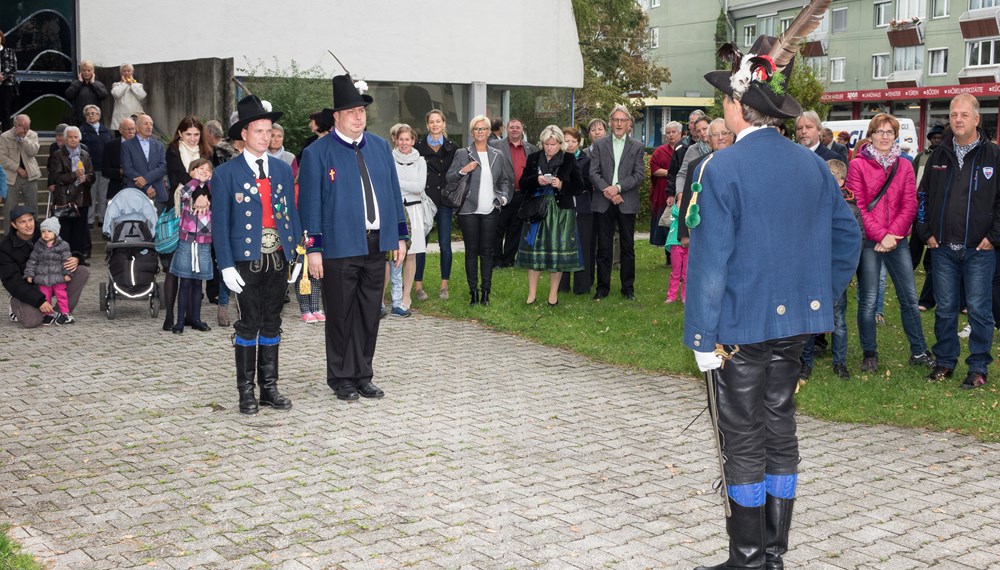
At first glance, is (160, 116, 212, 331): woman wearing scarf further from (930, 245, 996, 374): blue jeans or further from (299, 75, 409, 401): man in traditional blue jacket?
(930, 245, 996, 374): blue jeans

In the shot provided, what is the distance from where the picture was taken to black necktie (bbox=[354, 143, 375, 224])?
8.56m

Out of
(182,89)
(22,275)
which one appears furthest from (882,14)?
(22,275)

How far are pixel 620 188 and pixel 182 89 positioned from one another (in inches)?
385

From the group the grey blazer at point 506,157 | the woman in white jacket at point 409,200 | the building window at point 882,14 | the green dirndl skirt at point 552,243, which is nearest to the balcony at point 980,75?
the building window at point 882,14

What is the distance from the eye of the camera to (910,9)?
51094mm

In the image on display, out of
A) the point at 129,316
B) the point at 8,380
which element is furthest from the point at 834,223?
the point at 129,316

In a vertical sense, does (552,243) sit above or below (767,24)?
below

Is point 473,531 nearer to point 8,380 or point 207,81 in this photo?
point 8,380

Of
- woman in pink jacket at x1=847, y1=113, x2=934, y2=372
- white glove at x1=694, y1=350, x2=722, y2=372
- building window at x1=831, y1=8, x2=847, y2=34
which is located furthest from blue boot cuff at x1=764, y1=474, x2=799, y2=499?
building window at x1=831, y1=8, x2=847, y2=34

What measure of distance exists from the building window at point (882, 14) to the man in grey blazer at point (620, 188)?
43.5 m

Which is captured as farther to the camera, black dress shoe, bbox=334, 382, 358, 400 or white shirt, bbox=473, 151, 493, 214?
white shirt, bbox=473, 151, 493, 214

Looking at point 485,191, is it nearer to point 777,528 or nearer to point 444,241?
point 444,241

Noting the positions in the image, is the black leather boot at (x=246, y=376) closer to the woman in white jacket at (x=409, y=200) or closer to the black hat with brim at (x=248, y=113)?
the black hat with brim at (x=248, y=113)

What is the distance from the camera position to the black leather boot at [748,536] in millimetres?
4914
